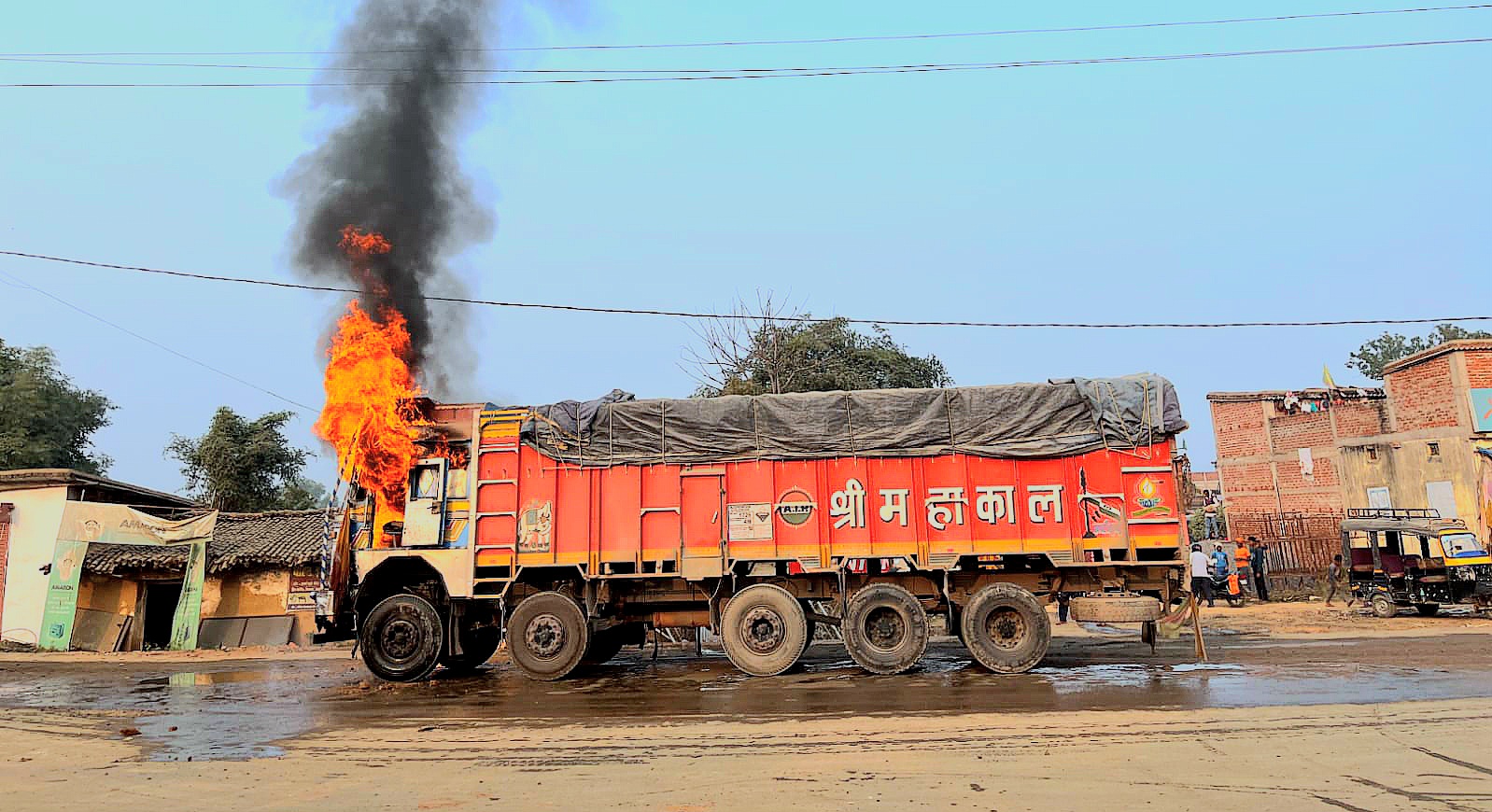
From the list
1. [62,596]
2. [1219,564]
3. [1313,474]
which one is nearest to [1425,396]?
[1313,474]

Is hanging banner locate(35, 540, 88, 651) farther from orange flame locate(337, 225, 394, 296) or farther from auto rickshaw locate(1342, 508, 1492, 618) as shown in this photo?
auto rickshaw locate(1342, 508, 1492, 618)

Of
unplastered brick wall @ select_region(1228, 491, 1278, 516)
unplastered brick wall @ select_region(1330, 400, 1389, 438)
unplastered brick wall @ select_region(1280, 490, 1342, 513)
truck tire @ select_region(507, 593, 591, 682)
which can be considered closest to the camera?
truck tire @ select_region(507, 593, 591, 682)

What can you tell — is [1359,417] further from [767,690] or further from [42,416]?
[42,416]

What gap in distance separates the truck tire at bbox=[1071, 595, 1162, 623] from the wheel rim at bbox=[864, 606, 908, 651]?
223 centimetres

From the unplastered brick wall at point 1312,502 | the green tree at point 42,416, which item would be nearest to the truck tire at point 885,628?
the unplastered brick wall at point 1312,502

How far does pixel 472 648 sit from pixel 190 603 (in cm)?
1338

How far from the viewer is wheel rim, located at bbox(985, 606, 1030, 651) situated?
36.3ft

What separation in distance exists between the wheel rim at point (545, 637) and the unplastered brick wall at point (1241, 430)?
25785 mm

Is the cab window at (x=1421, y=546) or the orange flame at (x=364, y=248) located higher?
the orange flame at (x=364, y=248)

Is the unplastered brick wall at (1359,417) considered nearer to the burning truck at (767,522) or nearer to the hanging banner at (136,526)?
the burning truck at (767,522)

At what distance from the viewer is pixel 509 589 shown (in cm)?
1198

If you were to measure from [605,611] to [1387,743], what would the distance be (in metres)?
8.83

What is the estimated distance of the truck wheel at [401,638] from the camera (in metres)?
11.8

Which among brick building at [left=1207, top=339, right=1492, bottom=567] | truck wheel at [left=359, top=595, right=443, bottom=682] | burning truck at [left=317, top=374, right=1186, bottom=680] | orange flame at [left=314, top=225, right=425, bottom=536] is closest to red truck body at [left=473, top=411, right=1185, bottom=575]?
burning truck at [left=317, top=374, right=1186, bottom=680]
